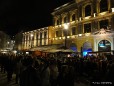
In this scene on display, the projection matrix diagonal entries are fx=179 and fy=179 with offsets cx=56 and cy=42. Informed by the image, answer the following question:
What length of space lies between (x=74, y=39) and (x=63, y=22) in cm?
580

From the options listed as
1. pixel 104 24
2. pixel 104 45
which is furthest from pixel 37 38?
pixel 104 45

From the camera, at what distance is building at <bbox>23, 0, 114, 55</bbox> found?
27609 mm

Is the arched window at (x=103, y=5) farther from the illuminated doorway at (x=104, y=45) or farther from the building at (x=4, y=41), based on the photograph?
the building at (x=4, y=41)

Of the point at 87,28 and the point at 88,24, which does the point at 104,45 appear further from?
the point at 88,24

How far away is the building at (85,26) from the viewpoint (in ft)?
90.6

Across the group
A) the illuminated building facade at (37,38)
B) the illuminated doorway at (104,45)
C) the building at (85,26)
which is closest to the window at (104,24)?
the building at (85,26)

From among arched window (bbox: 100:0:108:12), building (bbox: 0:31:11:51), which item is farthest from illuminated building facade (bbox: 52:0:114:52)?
building (bbox: 0:31:11:51)

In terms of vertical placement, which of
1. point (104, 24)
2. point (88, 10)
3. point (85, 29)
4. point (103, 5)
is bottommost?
point (85, 29)

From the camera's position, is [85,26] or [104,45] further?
[85,26]

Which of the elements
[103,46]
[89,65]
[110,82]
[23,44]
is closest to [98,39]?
[103,46]

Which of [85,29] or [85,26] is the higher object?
[85,26]

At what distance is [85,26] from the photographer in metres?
32.1

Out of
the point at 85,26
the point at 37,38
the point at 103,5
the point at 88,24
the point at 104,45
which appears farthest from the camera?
the point at 37,38

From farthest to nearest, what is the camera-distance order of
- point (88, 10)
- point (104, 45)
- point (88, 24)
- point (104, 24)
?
point (88, 10), point (88, 24), point (104, 24), point (104, 45)
